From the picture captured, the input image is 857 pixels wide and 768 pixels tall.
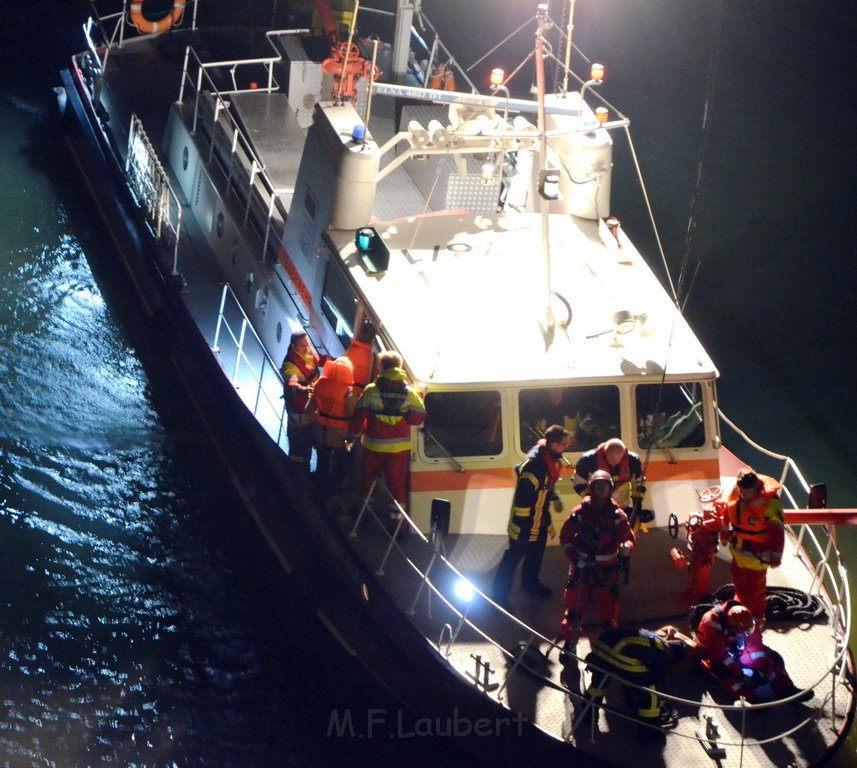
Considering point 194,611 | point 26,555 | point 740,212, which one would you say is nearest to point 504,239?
point 194,611

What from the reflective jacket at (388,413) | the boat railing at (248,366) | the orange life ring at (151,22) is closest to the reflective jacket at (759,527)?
the reflective jacket at (388,413)

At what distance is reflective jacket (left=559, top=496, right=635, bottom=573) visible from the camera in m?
7.54

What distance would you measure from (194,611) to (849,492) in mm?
5451

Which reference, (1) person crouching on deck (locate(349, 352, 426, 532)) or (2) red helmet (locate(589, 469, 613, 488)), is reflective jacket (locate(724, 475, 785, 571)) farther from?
(1) person crouching on deck (locate(349, 352, 426, 532))

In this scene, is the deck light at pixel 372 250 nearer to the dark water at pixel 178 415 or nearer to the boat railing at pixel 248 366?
the boat railing at pixel 248 366

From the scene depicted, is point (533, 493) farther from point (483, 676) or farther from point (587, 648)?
point (483, 676)

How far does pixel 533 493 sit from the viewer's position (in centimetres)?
777

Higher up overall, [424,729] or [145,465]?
[145,465]

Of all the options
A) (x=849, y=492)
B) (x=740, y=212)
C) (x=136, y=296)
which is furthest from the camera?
(x=740, y=212)

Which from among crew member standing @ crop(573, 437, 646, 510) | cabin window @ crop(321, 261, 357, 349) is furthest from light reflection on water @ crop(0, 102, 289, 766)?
crew member standing @ crop(573, 437, 646, 510)

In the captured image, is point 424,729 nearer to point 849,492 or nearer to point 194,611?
point 194,611

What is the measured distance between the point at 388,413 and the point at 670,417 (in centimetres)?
182

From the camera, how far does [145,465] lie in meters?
10.6

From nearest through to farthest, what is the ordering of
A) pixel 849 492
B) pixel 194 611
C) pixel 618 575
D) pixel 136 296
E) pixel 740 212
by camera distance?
pixel 618 575
pixel 194 611
pixel 849 492
pixel 136 296
pixel 740 212
